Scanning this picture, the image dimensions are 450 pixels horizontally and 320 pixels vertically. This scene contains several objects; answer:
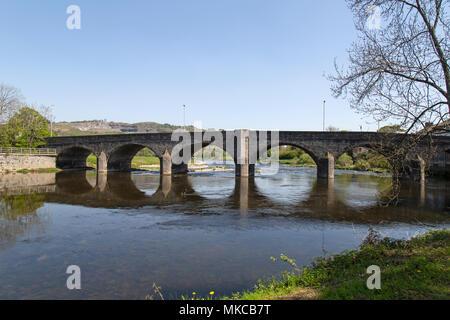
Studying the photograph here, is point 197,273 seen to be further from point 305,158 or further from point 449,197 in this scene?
point 305,158

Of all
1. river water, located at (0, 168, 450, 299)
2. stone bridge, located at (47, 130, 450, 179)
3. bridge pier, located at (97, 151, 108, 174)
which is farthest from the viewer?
bridge pier, located at (97, 151, 108, 174)

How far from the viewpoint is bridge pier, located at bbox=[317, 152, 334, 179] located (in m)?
37.5

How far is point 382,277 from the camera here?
631 centimetres

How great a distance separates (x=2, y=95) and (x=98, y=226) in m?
54.7

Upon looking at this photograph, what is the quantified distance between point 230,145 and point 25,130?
40471 millimetres

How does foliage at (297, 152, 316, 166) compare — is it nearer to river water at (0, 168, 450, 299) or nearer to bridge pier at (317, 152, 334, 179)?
bridge pier at (317, 152, 334, 179)

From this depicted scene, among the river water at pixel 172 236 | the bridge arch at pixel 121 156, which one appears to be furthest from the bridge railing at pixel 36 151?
the river water at pixel 172 236

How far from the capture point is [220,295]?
6645mm

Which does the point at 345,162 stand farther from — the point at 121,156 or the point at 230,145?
the point at 121,156

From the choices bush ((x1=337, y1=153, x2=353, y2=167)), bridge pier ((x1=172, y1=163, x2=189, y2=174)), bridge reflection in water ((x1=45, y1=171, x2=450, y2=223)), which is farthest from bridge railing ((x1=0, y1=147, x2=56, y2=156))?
bush ((x1=337, y1=153, x2=353, y2=167))

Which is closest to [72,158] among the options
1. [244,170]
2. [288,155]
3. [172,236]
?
[244,170]

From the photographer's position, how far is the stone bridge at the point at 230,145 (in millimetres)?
37281

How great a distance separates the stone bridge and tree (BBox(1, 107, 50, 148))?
3862mm

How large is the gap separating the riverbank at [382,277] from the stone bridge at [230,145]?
26.5 metres
